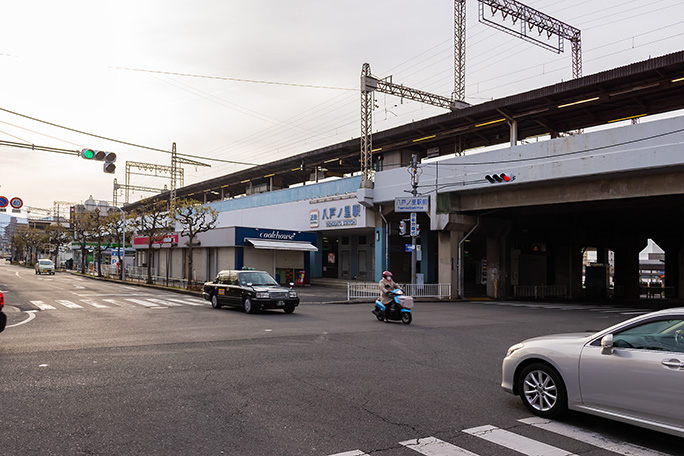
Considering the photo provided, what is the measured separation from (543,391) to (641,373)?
4.20 ft

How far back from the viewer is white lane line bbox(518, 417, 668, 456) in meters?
5.27

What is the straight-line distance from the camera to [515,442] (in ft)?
18.0

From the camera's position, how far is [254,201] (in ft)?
169

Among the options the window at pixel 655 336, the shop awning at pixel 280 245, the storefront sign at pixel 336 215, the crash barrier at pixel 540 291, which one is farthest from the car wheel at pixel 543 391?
the crash barrier at pixel 540 291

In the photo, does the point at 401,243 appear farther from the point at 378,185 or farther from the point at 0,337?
the point at 0,337

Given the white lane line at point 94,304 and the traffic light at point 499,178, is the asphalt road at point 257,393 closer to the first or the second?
the white lane line at point 94,304

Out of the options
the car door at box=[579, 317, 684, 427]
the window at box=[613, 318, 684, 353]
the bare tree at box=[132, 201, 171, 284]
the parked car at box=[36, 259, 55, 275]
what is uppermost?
the bare tree at box=[132, 201, 171, 284]

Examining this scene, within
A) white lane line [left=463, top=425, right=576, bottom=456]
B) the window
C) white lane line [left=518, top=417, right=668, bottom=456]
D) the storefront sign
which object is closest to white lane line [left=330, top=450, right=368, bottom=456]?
white lane line [left=463, top=425, right=576, bottom=456]

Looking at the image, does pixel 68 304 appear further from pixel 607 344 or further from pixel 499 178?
pixel 607 344

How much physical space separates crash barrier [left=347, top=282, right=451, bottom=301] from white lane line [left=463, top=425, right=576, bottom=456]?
2206 cm

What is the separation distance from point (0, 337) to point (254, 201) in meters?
39.8

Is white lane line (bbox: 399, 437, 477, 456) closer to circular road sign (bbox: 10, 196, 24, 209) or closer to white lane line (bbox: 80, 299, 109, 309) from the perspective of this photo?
white lane line (bbox: 80, 299, 109, 309)

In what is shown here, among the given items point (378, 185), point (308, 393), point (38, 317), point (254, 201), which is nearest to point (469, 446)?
point (308, 393)

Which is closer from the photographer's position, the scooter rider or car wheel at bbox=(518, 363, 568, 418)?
car wheel at bbox=(518, 363, 568, 418)
